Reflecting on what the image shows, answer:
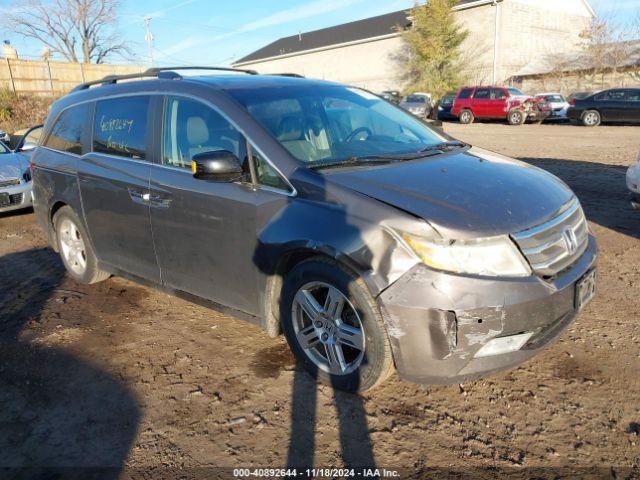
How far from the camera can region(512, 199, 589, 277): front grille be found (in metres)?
2.59

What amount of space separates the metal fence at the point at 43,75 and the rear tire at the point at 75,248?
1011 inches

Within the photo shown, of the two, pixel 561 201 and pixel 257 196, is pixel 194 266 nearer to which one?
pixel 257 196

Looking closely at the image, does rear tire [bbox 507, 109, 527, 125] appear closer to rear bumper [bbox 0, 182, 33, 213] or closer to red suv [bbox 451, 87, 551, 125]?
red suv [bbox 451, 87, 551, 125]

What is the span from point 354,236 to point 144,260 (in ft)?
6.57

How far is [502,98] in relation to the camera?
23797 millimetres

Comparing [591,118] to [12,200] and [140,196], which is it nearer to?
[12,200]

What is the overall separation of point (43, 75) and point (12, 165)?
2303 cm

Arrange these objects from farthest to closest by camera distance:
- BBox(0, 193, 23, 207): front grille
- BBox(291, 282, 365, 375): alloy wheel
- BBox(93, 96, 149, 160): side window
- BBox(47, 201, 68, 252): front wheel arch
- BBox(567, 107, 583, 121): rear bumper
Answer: BBox(567, 107, 583, 121): rear bumper → BBox(0, 193, 23, 207): front grille → BBox(47, 201, 68, 252): front wheel arch → BBox(93, 96, 149, 160): side window → BBox(291, 282, 365, 375): alloy wheel

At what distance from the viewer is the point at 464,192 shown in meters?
2.78

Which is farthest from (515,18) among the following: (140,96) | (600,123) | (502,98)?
(140,96)

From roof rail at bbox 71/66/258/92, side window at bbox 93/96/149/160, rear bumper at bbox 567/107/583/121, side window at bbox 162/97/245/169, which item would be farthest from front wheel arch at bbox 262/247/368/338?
rear bumper at bbox 567/107/583/121

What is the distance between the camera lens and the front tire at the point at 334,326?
104 inches

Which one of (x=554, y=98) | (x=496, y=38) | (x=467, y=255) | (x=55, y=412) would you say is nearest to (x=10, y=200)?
(x=55, y=412)

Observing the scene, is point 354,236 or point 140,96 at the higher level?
point 140,96
